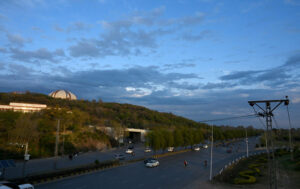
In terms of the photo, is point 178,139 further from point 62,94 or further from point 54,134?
point 62,94

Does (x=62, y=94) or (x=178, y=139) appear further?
(x=62, y=94)

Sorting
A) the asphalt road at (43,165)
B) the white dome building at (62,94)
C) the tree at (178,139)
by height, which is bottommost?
the asphalt road at (43,165)

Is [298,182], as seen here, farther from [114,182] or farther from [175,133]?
[175,133]

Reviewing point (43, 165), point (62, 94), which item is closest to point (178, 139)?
point (43, 165)

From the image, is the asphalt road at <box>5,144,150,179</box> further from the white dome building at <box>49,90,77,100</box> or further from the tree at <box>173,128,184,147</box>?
the white dome building at <box>49,90,77,100</box>

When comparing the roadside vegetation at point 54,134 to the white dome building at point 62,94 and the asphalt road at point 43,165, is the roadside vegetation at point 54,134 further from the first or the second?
the white dome building at point 62,94

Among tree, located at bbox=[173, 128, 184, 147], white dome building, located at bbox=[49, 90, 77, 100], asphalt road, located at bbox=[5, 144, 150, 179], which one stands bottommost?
asphalt road, located at bbox=[5, 144, 150, 179]

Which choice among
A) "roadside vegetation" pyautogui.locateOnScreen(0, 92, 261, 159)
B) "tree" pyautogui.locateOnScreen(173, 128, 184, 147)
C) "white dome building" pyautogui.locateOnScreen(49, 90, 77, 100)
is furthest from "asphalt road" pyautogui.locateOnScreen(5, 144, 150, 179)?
→ "white dome building" pyautogui.locateOnScreen(49, 90, 77, 100)

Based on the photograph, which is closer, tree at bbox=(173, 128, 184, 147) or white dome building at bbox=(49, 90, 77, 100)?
tree at bbox=(173, 128, 184, 147)

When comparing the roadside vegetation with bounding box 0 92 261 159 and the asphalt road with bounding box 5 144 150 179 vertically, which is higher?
the roadside vegetation with bounding box 0 92 261 159

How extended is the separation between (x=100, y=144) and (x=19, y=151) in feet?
66.9

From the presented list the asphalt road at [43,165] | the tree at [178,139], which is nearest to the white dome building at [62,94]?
the tree at [178,139]

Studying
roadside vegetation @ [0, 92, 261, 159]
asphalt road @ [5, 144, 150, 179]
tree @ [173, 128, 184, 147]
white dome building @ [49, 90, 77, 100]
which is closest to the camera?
asphalt road @ [5, 144, 150, 179]

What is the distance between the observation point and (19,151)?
1405 inches
